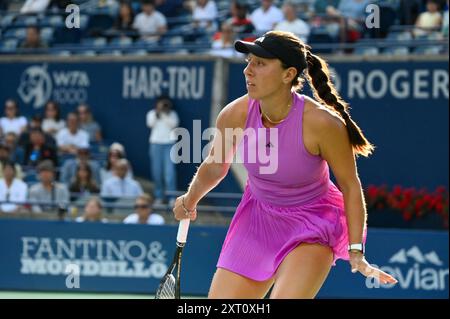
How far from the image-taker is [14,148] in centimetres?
1570

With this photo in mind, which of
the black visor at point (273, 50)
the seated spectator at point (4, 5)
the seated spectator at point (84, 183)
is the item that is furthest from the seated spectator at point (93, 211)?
the black visor at point (273, 50)

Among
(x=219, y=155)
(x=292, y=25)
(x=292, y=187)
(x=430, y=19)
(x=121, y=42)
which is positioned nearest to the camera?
(x=292, y=187)

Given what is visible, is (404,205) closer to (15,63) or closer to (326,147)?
(15,63)

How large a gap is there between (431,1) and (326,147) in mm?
9326

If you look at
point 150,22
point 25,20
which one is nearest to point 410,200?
point 150,22

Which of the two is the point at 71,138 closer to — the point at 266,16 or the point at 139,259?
the point at 139,259

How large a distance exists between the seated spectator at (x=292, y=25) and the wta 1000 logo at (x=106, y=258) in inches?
134

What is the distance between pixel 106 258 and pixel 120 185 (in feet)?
4.37

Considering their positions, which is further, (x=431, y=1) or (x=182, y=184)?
(x=182, y=184)

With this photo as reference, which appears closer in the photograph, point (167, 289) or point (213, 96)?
point (167, 289)

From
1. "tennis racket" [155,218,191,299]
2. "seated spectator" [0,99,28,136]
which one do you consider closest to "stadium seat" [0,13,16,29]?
"seated spectator" [0,99,28,136]

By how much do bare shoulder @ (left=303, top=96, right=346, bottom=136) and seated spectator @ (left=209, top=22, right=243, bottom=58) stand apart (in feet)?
30.5

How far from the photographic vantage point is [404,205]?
14.8 meters

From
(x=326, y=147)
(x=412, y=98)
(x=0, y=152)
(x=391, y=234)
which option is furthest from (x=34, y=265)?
(x=326, y=147)
